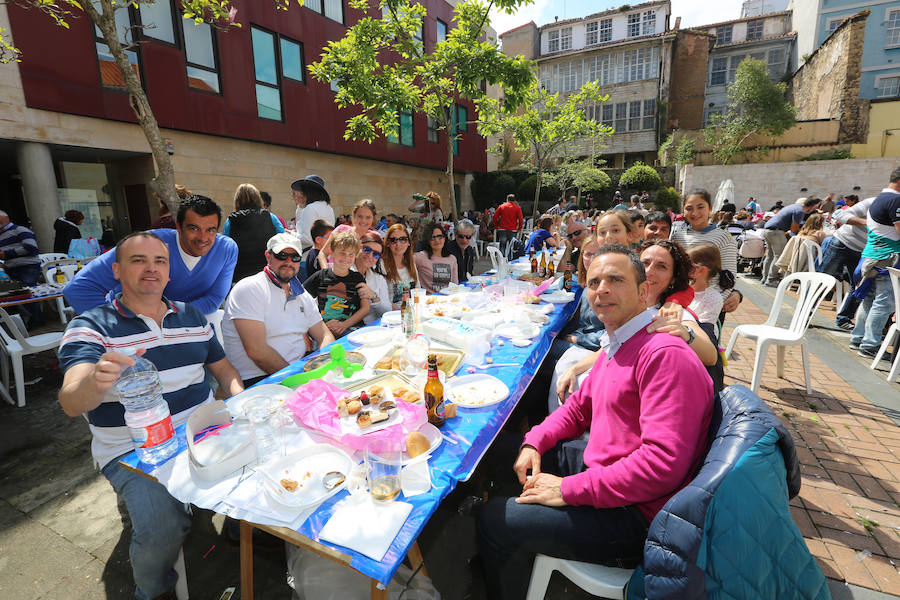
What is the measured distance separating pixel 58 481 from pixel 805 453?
18.5ft

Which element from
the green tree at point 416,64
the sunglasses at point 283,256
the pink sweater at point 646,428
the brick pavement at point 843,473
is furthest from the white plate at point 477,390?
the green tree at point 416,64

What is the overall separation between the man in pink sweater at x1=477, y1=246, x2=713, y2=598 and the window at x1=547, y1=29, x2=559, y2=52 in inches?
1497

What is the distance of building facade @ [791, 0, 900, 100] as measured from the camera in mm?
24562

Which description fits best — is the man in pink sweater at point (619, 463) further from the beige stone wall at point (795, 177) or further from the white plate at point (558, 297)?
the beige stone wall at point (795, 177)

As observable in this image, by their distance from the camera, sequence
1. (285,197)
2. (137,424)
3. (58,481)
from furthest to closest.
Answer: (285,197) → (58,481) → (137,424)

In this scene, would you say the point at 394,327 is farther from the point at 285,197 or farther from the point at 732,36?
the point at 732,36

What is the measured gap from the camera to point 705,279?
3.12 m

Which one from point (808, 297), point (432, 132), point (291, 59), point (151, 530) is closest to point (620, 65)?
point (432, 132)

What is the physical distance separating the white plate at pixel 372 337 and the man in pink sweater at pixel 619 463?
4.65 feet

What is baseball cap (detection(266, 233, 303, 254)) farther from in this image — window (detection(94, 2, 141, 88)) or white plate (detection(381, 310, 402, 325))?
window (detection(94, 2, 141, 88))

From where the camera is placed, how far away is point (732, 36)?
3269cm

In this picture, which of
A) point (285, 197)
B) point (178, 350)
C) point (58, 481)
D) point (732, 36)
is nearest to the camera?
point (178, 350)

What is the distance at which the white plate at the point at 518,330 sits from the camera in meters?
3.03

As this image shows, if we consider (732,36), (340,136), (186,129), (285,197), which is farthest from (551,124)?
(732,36)
